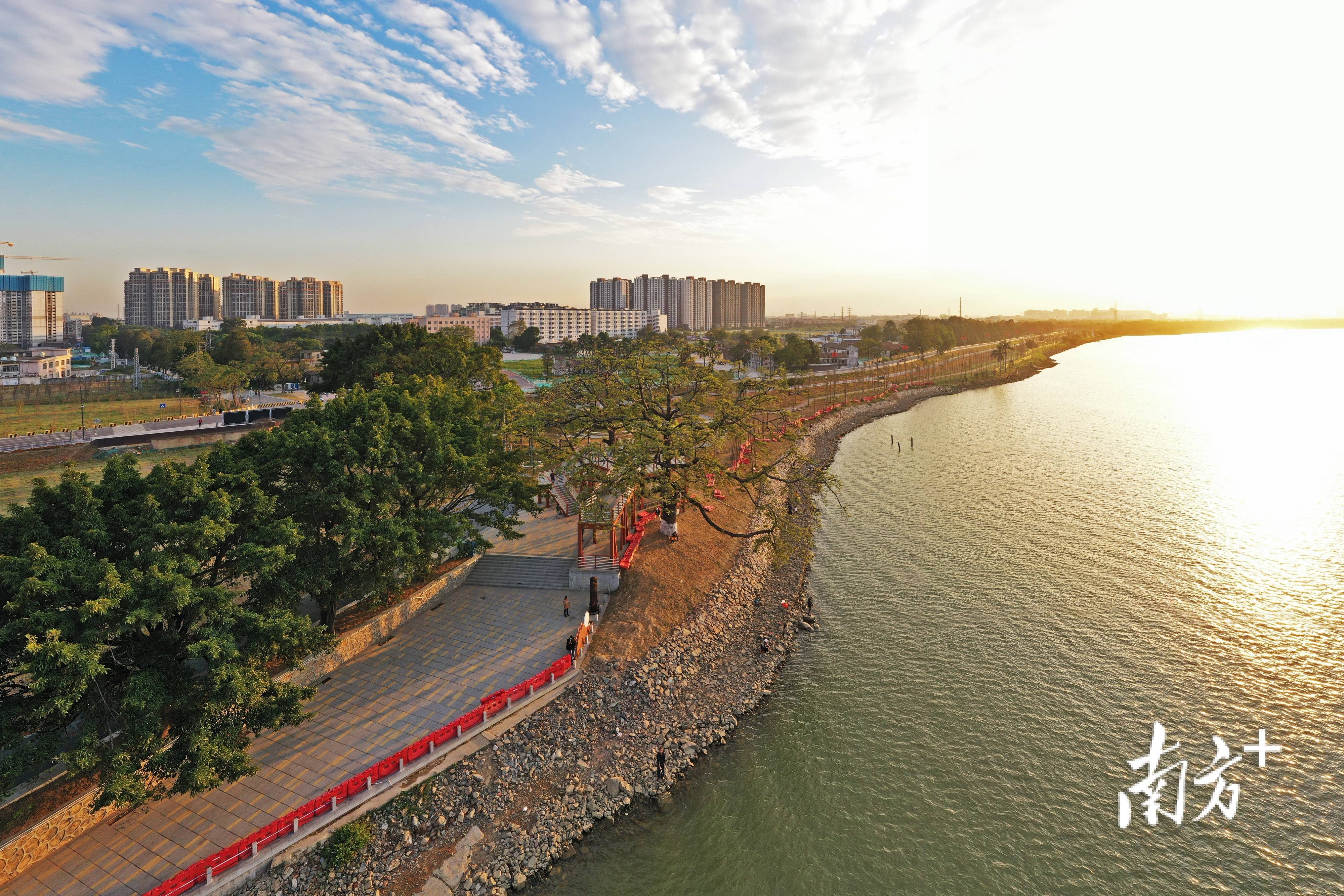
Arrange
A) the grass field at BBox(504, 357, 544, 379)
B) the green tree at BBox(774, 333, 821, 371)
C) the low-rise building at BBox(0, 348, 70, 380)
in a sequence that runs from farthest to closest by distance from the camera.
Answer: the green tree at BBox(774, 333, 821, 371), the grass field at BBox(504, 357, 544, 379), the low-rise building at BBox(0, 348, 70, 380)

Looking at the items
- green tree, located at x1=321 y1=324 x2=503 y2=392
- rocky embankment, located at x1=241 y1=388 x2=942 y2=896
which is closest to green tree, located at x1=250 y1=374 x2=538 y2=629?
rocky embankment, located at x1=241 y1=388 x2=942 y2=896

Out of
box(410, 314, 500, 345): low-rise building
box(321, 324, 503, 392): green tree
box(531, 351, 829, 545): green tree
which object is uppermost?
box(410, 314, 500, 345): low-rise building

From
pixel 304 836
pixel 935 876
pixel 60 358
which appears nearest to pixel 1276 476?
pixel 935 876

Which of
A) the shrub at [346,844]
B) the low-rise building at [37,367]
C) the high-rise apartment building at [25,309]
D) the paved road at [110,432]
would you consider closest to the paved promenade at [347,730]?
the shrub at [346,844]

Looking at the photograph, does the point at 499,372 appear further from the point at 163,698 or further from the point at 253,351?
the point at 253,351

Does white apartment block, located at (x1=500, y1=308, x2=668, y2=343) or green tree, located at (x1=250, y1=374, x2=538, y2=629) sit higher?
white apartment block, located at (x1=500, y1=308, x2=668, y2=343)

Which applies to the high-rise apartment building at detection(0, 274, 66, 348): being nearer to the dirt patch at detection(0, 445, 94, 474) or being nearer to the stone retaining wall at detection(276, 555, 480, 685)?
the dirt patch at detection(0, 445, 94, 474)

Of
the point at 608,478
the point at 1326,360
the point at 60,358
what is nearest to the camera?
the point at 608,478
